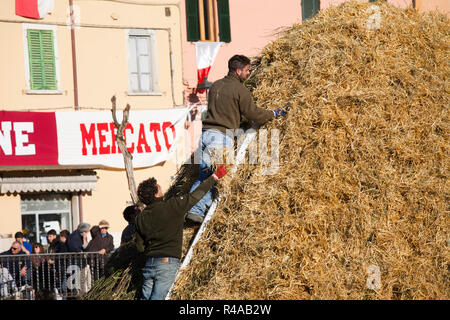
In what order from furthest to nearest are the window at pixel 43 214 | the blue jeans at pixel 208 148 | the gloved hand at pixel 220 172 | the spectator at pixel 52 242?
1. the window at pixel 43 214
2. the spectator at pixel 52 242
3. the blue jeans at pixel 208 148
4. the gloved hand at pixel 220 172

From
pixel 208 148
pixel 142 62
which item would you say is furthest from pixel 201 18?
pixel 208 148

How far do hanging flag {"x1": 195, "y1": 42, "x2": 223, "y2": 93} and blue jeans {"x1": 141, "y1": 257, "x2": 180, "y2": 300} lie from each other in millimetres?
13989

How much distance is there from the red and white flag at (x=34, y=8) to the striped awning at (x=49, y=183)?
4230 mm

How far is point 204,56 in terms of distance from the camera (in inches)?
806

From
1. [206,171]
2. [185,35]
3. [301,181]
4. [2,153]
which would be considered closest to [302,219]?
[301,181]

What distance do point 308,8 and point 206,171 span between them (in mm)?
16000

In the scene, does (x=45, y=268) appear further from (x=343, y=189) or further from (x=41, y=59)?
(x=41, y=59)

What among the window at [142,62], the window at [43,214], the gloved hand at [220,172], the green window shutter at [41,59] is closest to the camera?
the gloved hand at [220,172]

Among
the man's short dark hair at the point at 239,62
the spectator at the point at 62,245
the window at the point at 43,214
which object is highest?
the man's short dark hair at the point at 239,62

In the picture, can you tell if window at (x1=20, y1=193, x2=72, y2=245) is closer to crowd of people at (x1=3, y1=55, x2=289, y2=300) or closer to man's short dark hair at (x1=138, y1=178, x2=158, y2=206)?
crowd of people at (x1=3, y1=55, x2=289, y2=300)

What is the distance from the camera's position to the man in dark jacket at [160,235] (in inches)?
255

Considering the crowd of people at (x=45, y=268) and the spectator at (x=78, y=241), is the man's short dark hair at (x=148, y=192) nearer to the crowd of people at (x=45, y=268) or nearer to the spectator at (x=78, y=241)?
the crowd of people at (x=45, y=268)

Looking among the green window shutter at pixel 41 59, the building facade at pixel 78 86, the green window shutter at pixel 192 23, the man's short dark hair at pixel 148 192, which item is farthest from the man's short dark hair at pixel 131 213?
the green window shutter at pixel 192 23

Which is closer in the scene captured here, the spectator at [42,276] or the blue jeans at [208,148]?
the blue jeans at [208,148]
